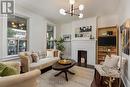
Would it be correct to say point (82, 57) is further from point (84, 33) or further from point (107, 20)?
point (107, 20)

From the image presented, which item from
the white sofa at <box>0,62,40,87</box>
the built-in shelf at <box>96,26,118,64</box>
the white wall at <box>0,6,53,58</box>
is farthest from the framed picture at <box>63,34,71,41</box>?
the white sofa at <box>0,62,40,87</box>

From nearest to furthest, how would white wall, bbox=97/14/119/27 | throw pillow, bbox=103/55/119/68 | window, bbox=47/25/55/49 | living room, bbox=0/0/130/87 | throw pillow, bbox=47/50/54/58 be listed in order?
throw pillow, bbox=103/55/119/68
living room, bbox=0/0/130/87
white wall, bbox=97/14/119/27
throw pillow, bbox=47/50/54/58
window, bbox=47/25/55/49

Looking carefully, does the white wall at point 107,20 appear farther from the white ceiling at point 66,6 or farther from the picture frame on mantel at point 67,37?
the picture frame on mantel at point 67,37

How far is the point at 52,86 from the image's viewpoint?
3.39m

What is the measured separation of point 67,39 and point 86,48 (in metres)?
1.64

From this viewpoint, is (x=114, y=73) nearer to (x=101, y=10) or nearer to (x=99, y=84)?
(x=99, y=84)

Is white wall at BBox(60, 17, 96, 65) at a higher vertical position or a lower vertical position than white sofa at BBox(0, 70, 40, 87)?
higher

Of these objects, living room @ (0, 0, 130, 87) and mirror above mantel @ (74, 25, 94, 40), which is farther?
mirror above mantel @ (74, 25, 94, 40)

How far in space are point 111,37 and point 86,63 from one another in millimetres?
2100

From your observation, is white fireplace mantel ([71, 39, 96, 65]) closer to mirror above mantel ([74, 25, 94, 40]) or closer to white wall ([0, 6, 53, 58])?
mirror above mantel ([74, 25, 94, 40])

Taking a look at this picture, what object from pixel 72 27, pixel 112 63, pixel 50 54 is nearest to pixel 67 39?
pixel 72 27

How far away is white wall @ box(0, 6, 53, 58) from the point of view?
4613 millimetres

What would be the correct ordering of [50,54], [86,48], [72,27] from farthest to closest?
Answer: [72,27], [86,48], [50,54]

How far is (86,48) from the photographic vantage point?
6.66 m
